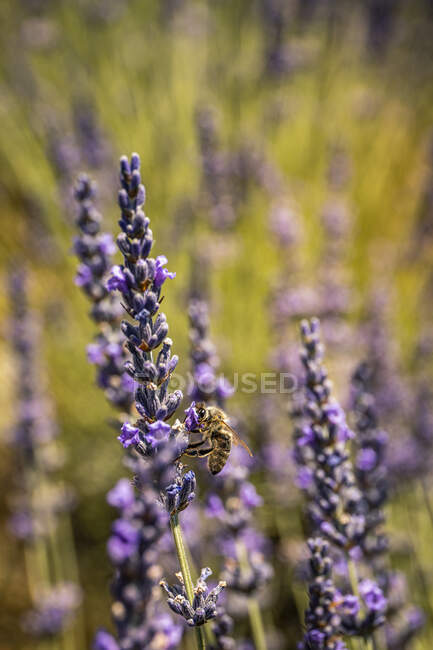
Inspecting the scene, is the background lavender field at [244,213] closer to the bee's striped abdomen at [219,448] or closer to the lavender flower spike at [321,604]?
the bee's striped abdomen at [219,448]

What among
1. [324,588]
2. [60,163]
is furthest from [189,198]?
[324,588]

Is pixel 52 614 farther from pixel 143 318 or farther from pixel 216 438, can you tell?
pixel 143 318

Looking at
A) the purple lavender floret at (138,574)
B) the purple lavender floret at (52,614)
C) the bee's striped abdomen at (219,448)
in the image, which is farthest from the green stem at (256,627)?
the purple lavender floret at (52,614)

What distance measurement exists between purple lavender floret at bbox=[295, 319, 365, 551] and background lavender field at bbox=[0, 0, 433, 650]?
22.4 inches

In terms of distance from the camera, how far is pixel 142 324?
38.3 inches

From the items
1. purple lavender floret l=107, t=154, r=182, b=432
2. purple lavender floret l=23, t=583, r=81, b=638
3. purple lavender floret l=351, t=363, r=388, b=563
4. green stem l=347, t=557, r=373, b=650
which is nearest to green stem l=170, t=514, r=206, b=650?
purple lavender floret l=107, t=154, r=182, b=432

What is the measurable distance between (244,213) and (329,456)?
3250 millimetres

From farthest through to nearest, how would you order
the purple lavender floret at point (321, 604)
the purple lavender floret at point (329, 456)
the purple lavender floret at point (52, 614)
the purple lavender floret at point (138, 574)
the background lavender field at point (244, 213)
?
1. the background lavender field at point (244, 213)
2. the purple lavender floret at point (52, 614)
3. the purple lavender floret at point (138, 574)
4. the purple lavender floret at point (329, 456)
5. the purple lavender floret at point (321, 604)

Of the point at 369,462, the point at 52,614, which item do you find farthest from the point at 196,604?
the point at 52,614

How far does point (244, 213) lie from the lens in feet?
13.9

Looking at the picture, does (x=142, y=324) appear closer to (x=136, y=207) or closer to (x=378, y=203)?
(x=136, y=207)

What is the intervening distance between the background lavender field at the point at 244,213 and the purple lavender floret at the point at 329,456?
569 mm

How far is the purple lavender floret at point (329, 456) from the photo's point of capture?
120cm

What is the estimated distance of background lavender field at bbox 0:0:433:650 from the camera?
2.76m
